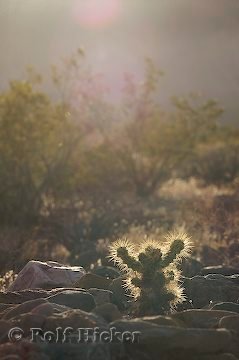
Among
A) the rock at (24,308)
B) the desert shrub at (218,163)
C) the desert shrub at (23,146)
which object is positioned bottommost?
the rock at (24,308)

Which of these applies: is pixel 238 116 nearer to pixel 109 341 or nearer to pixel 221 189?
pixel 221 189

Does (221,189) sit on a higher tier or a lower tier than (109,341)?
higher

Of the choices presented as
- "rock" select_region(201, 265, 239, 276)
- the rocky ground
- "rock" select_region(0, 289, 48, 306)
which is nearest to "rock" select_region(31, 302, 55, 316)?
the rocky ground

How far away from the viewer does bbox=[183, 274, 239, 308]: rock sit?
838 centimetres

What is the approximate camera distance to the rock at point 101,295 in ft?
25.9

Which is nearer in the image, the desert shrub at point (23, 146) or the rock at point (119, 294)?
the rock at point (119, 294)

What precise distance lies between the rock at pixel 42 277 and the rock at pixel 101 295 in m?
0.97

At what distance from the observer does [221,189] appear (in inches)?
1064

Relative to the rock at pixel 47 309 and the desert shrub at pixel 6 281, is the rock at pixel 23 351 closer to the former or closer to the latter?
the rock at pixel 47 309

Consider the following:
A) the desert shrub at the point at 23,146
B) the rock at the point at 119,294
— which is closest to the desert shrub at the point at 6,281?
the rock at the point at 119,294

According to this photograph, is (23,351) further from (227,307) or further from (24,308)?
(227,307)

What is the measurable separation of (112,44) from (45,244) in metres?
75.1

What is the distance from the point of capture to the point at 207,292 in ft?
27.7

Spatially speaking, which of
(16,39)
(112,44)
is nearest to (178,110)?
(16,39)
